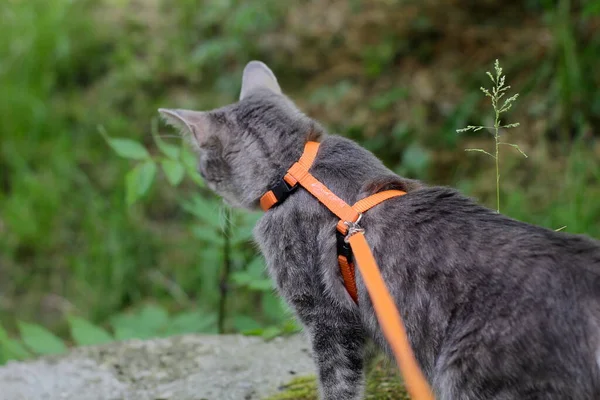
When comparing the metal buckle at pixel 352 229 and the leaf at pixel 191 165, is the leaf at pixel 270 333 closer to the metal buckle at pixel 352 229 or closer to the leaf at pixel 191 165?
the leaf at pixel 191 165

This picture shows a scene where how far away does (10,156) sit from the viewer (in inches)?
221

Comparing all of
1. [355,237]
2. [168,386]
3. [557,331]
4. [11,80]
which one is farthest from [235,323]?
[11,80]

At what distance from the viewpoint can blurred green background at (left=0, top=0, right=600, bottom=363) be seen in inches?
185

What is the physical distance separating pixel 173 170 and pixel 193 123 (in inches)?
9.1

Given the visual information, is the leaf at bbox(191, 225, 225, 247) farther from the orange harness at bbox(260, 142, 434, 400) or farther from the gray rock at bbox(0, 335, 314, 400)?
the orange harness at bbox(260, 142, 434, 400)

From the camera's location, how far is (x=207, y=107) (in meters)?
5.87

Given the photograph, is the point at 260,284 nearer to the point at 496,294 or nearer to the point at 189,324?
the point at 189,324

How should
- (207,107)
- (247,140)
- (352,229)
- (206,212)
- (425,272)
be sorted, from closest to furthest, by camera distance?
1. (425,272)
2. (352,229)
3. (247,140)
4. (206,212)
5. (207,107)

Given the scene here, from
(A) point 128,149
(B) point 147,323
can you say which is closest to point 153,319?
(B) point 147,323

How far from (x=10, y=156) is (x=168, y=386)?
3611 millimetres

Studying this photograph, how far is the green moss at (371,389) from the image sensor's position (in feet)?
8.36

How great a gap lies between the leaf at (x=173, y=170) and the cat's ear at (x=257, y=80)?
1.29 ft

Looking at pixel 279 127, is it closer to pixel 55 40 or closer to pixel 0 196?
pixel 0 196

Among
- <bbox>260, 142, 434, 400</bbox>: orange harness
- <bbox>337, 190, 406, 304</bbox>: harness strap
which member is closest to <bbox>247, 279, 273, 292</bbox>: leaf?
<bbox>260, 142, 434, 400</bbox>: orange harness
